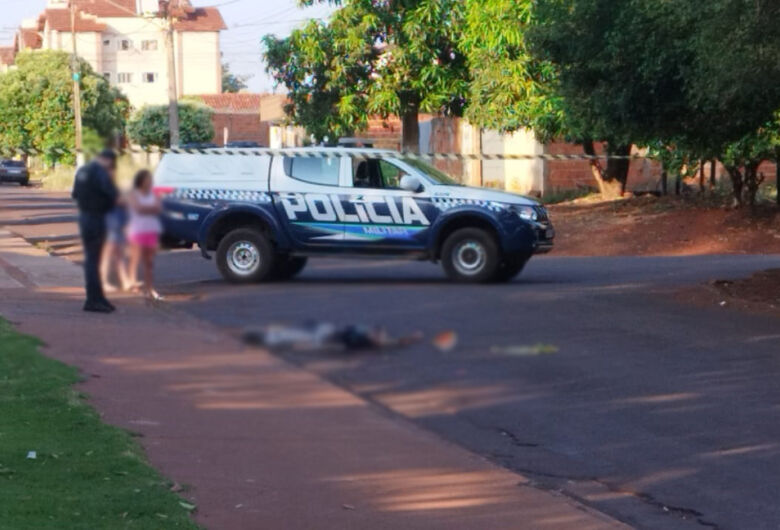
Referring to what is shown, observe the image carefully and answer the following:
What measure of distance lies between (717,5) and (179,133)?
11.1 m

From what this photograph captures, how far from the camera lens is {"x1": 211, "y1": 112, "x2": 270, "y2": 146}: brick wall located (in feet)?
10.3

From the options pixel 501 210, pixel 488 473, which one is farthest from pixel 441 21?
pixel 488 473

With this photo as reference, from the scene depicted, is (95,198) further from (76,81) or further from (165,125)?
(76,81)

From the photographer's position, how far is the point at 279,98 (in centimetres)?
337

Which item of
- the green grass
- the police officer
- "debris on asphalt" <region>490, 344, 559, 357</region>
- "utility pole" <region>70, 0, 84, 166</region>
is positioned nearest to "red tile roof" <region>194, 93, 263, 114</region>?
"utility pole" <region>70, 0, 84, 166</region>

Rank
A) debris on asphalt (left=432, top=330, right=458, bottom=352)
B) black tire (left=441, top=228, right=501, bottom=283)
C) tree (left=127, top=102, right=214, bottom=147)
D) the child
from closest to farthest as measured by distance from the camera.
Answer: the child, debris on asphalt (left=432, top=330, right=458, bottom=352), tree (left=127, top=102, right=214, bottom=147), black tire (left=441, top=228, right=501, bottom=283)

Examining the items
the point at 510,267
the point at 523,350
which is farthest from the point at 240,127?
the point at 523,350

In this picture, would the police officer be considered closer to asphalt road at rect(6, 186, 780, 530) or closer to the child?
the child

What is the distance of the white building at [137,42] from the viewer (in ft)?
8.96

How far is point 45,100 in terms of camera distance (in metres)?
2.96

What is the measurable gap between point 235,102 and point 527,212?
0.88 m

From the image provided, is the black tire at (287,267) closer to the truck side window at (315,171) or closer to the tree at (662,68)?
the truck side window at (315,171)

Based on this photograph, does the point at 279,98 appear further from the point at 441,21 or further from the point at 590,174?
the point at 590,174

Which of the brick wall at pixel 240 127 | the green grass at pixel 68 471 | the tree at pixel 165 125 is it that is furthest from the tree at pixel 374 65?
the green grass at pixel 68 471
